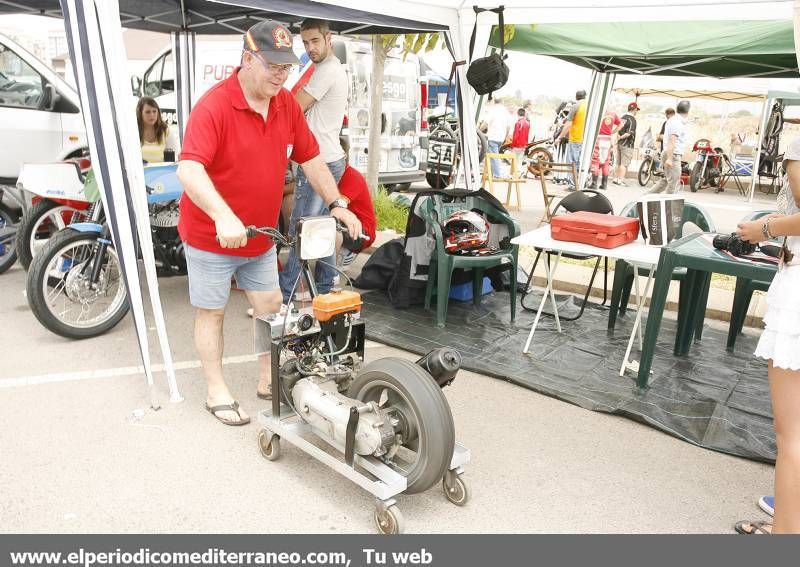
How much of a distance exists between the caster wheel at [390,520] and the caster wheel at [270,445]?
682 millimetres

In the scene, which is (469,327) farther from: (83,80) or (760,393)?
(83,80)

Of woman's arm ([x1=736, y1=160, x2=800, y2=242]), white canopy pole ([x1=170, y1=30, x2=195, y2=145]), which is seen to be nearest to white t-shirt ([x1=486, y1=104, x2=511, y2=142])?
white canopy pole ([x1=170, y1=30, x2=195, y2=145])

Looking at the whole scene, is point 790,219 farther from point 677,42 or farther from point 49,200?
point 677,42

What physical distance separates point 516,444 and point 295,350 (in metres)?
1.24

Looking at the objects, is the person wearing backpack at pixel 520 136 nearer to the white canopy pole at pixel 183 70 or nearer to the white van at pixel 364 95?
the white van at pixel 364 95

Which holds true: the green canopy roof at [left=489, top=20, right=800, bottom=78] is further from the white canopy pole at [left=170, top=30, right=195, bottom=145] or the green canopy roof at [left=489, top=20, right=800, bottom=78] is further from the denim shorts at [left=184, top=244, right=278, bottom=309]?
the denim shorts at [left=184, top=244, right=278, bottom=309]

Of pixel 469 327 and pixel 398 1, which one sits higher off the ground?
pixel 398 1

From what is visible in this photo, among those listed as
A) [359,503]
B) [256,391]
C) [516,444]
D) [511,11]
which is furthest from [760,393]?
[511,11]

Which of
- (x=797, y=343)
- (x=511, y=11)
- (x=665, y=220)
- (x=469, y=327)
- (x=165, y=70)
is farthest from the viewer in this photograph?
(x=165, y=70)

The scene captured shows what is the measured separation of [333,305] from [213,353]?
101 centimetres

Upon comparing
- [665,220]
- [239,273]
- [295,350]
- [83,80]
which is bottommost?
[295,350]

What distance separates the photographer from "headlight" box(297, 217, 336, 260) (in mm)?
2666

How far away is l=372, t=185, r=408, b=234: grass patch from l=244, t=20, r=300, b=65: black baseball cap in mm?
5254

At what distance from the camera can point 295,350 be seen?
288 centimetres
